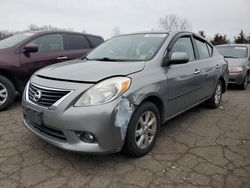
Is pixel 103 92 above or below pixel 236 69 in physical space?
above

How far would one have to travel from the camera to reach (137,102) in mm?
2607

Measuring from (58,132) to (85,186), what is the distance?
63 centimetres

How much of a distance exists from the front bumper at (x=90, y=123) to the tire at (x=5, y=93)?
2390 mm

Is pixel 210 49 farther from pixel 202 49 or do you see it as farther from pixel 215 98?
pixel 215 98

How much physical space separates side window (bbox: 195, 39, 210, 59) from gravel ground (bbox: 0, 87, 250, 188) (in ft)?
4.47

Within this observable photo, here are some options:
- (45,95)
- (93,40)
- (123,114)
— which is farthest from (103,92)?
(93,40)

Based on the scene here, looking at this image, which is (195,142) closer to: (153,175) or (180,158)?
(180,158)

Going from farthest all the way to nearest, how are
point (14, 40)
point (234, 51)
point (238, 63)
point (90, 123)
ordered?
point (234, 51) < point (238, 63) < point (14, 40) < point (90, 123)

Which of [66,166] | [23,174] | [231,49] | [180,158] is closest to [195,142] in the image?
[180,158]

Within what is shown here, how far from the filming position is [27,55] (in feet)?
15.7

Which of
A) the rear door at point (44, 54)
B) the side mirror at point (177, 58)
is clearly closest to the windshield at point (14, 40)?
the rear door at point (44, 54)

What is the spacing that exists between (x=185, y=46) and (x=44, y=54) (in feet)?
9.68

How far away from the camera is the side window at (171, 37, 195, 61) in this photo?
11.8 feet

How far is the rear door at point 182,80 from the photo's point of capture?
325cm
